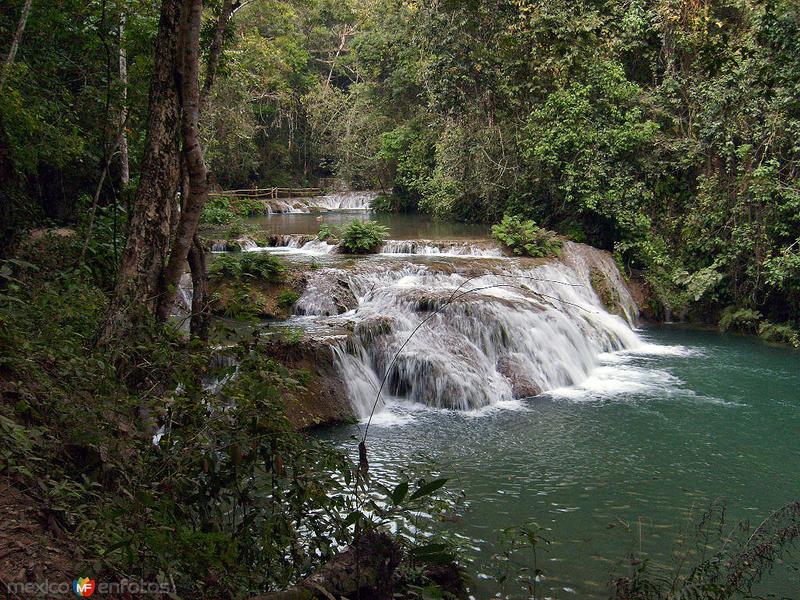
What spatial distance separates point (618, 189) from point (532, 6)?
4.61 metres

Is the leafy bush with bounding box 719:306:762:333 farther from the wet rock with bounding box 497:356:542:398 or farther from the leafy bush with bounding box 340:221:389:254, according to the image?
the leafy bush with bounding box 340:221:389:254

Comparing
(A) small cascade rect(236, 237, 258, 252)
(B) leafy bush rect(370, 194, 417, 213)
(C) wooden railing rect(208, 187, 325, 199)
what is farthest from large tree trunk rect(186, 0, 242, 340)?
(C) wooden railing rect(208, 187, 325, 199)

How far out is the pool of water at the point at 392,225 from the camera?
702 inches

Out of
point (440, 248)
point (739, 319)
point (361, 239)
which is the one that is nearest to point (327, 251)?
point (361, 239)

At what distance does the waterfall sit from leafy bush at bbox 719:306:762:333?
2031mm

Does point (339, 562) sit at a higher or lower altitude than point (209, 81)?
lower

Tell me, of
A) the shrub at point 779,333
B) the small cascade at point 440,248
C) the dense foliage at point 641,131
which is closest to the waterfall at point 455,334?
the small cascade at point 440,248

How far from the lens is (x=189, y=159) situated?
4309 mm

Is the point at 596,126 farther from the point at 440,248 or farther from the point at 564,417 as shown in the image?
the point at 564,417

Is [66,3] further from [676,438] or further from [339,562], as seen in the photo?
[676,438]

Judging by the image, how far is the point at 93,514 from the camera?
2.88 m

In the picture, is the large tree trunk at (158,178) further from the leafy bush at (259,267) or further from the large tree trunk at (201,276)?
the leafy bush at (259,267)

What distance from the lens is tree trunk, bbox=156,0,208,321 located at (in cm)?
416

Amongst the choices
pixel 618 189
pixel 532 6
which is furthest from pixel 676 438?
pixel 532 6
